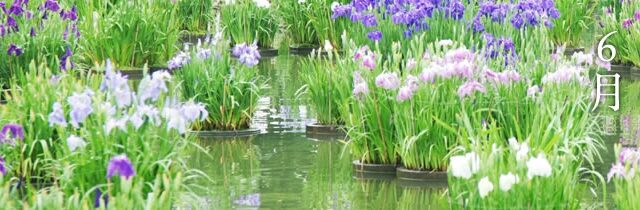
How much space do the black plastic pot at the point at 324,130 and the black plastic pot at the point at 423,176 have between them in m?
2.07

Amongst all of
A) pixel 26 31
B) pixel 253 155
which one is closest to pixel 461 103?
pixel 253 155

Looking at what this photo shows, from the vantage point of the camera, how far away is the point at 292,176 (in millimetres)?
10258

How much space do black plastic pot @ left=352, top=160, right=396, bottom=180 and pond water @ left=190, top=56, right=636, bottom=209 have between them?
0.24 ft

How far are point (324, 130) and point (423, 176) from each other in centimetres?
233

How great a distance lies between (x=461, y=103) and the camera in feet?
32.5

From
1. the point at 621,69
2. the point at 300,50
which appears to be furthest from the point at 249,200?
the point at 300,50

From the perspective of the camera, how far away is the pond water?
9281 mm

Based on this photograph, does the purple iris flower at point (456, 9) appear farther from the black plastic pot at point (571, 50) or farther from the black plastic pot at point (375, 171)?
the black plastic pot at point (571, 50)

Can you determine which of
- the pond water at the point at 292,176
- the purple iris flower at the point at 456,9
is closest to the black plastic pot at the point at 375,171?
the pond water at the point at 292,176

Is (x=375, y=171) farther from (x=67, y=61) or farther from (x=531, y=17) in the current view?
(x=531, y=17)

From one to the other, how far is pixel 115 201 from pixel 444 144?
359 centimetres

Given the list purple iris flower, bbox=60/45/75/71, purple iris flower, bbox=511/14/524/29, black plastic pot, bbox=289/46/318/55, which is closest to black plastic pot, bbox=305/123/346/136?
purple iris flower, bbox=511/14/524/29

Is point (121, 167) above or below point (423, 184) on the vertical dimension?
above

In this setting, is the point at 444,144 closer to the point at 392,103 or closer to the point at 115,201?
the point at 392,103
